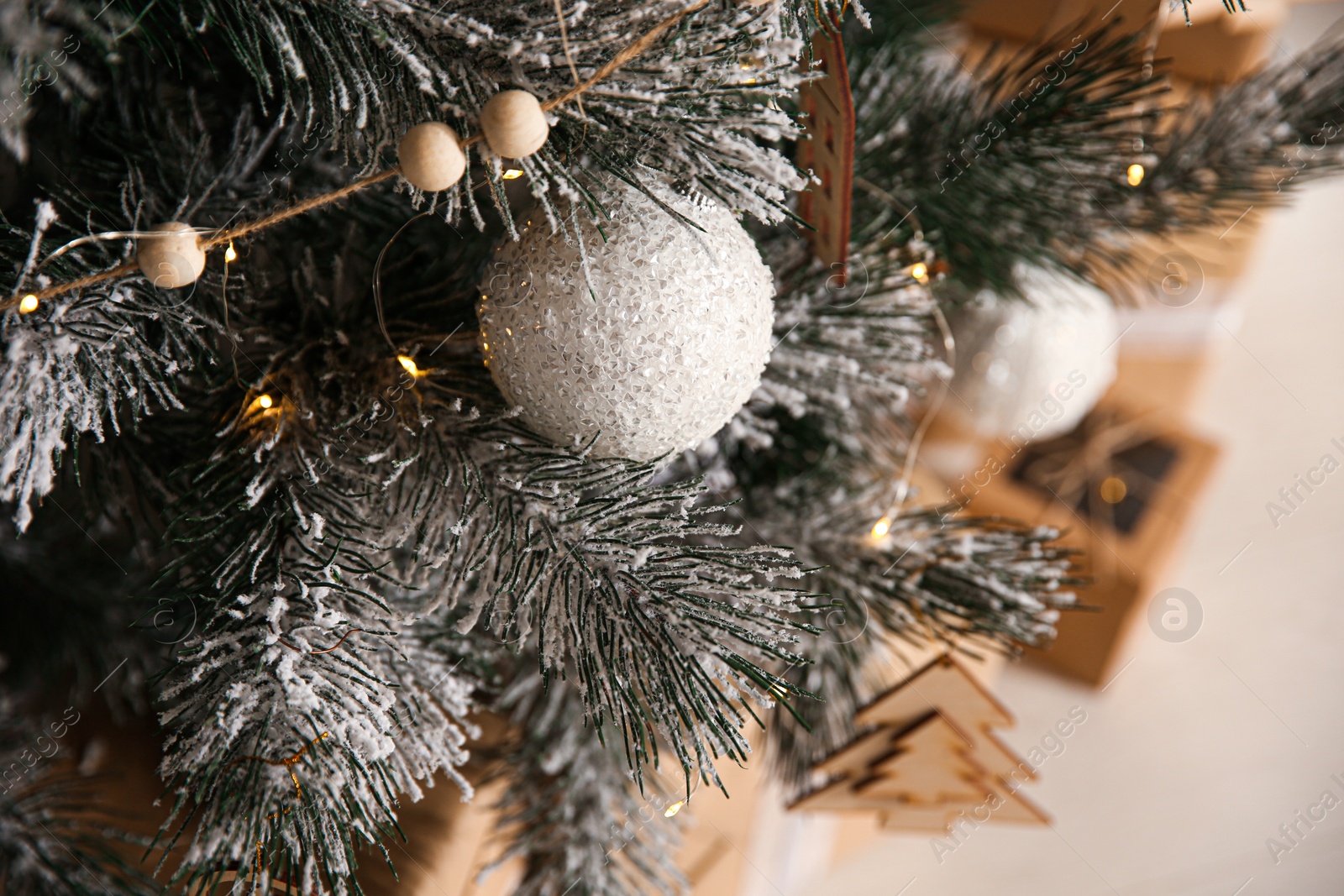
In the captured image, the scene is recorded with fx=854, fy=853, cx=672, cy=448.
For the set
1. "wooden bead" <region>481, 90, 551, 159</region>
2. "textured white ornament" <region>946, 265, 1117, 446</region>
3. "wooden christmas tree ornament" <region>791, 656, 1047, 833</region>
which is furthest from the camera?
"textured white ornament" <region>946, 265, 1117, 446</region>

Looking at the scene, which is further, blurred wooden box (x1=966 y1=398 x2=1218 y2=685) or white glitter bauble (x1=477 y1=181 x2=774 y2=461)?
blurred wooden box (x1=966 y1=398 x2=1218 y2=685)

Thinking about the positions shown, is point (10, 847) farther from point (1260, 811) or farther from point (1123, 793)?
point (1260, 811)

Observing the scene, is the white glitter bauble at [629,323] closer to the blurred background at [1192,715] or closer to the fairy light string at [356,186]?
the fairy light string at [356,186]

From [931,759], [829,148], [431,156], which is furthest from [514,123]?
[931,759]

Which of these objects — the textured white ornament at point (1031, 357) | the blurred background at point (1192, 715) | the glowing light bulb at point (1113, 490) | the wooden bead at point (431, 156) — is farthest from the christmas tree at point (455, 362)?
the glowing light bulb at point (1113, 490)

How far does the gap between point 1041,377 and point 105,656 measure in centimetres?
66

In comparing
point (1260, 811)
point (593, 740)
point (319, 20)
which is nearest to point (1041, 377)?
point (593, 740)

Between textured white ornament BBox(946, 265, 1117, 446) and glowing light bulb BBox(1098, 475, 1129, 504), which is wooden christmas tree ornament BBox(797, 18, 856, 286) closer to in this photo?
textured white ornament BBox(946, 265, 1117, 446)

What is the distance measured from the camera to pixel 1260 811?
1062 mm

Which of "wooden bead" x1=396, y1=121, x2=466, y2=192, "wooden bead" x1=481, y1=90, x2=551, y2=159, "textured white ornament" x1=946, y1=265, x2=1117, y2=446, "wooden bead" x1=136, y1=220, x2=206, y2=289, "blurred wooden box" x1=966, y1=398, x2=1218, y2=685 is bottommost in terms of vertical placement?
"blurred wooden box" x1=966, y1=398, x2=1218, y2=685

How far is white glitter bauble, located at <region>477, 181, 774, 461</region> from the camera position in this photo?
0.27 metres

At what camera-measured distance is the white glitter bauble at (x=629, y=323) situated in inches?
10.7

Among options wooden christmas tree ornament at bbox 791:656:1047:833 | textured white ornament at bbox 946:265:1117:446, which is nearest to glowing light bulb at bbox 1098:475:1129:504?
textured white ornament at bbox 946:265:1117:446

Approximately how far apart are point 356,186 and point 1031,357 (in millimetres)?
545
